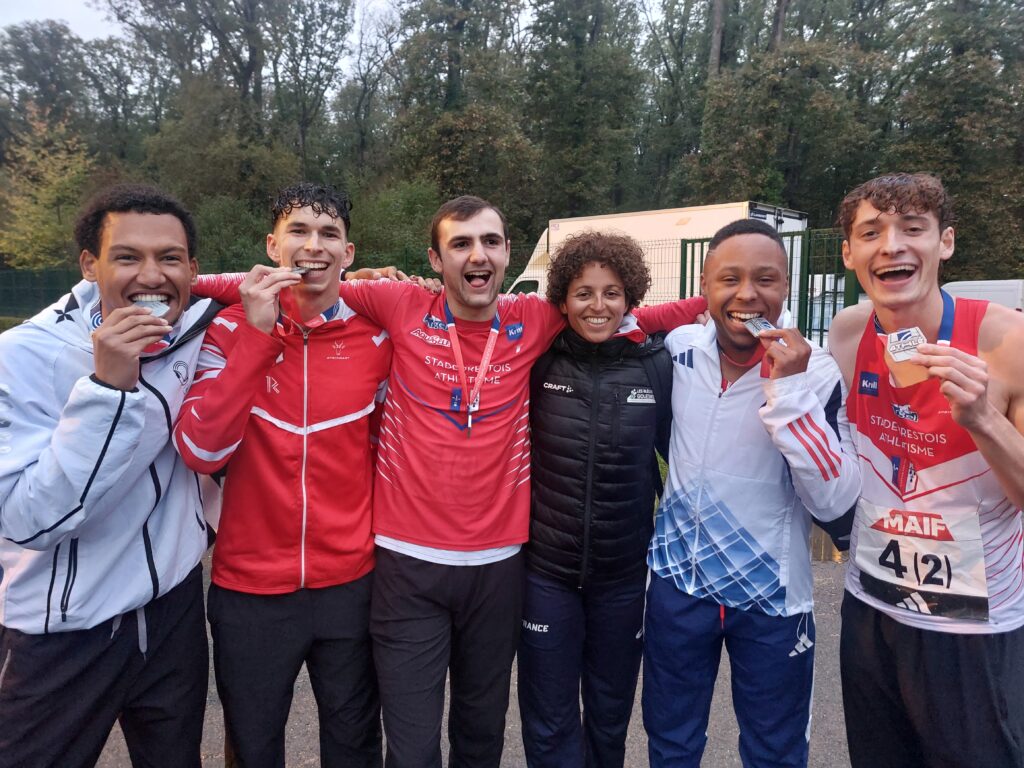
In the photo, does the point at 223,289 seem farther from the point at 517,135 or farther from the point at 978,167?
the point at 978,167

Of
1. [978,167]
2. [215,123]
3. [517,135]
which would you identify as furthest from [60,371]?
[215,123]

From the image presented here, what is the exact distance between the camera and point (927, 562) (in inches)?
85.3

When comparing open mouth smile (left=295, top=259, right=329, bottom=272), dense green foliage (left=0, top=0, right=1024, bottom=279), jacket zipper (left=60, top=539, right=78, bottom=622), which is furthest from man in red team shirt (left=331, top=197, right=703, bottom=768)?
dense green foliage (left=0, top=0, right=1024, bottom=279)

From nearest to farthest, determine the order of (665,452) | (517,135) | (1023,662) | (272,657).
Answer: (1023,662) < (272,657) < (665,452) < (517,135)

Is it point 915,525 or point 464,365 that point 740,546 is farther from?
point 464,365

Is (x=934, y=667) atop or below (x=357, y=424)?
below

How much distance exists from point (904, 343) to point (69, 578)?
285cm

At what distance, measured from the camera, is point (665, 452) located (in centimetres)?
293

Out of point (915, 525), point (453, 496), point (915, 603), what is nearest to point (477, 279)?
point (453, 496)

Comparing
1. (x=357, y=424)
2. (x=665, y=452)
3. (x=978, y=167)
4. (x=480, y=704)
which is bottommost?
(x=480, y=704)

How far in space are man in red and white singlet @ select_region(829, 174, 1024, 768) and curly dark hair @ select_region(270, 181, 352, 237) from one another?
2.04 meters

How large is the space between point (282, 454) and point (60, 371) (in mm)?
789

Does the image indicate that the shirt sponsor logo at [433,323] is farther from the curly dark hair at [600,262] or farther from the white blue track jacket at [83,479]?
the white blue track jacket at [83,479]

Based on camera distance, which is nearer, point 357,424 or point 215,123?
point 357,424
